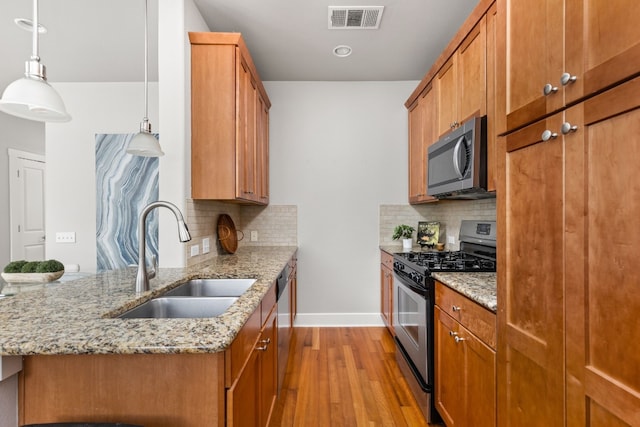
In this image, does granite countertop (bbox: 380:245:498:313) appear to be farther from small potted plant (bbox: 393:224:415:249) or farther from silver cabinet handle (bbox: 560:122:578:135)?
small potted plant (bbox: 393:224:415:249)

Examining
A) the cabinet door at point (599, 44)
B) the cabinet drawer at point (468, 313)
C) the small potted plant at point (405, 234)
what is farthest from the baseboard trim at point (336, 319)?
the cabinet door at point (599, 44)

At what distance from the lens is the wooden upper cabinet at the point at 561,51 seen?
0.70 meters

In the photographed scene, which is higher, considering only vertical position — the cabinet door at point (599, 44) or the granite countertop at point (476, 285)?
the cabinet door at point (599, 44)

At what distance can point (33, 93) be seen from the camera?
1216 mm

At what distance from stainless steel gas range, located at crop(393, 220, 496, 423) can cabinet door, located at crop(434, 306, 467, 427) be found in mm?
75

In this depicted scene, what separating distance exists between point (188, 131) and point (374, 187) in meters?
2.15

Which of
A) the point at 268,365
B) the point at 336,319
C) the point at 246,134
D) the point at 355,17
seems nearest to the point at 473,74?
the point at 355,17

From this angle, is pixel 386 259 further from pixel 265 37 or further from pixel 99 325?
pixel 99 325

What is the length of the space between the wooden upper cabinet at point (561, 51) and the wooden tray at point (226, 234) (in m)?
2.35

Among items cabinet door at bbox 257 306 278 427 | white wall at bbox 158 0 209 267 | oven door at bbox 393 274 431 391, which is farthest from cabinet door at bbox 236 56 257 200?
oven door at bbox 393 274 431 391

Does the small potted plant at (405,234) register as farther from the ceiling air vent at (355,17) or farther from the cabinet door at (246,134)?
the ceiling air vent at (355,17)

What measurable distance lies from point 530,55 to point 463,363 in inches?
53.2

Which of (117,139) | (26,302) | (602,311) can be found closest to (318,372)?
(26,302)

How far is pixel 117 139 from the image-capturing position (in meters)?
3.66
